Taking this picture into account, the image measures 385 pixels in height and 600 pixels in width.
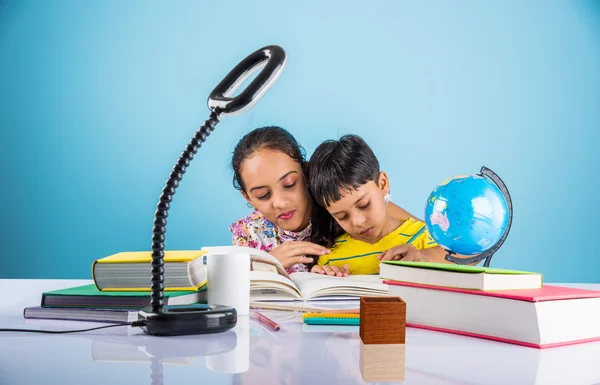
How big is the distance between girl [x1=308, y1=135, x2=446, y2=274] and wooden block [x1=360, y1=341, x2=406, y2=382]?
1578mm

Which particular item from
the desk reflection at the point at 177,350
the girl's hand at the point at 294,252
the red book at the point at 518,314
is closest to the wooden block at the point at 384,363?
the desk reflection at the point at 177,350

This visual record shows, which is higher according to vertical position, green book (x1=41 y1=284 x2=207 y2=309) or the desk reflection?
green book (x1=41 y1=284 x2=207 y2=309)

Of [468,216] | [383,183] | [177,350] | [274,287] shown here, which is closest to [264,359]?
[177,350]

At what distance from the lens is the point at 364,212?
2.47 m

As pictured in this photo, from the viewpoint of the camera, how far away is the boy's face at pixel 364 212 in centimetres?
243

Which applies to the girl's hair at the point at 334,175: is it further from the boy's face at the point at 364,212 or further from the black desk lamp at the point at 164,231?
the black desk lamp at the point at 164,231

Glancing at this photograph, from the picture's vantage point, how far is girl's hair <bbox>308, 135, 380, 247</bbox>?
7.94ft

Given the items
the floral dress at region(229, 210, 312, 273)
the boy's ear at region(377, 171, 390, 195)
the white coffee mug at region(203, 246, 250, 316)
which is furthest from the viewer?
the floral dress at region(229, 210, 312, 273)

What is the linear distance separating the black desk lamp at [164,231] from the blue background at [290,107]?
12.3ft

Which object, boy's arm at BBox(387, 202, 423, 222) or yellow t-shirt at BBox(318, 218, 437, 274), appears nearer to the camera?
yellow t-shirt at BBox(318, 218, 437, 274)

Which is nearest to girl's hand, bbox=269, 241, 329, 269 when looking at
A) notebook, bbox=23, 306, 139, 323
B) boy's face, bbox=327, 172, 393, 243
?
boy's face, bbox=327, 172, 393, 243

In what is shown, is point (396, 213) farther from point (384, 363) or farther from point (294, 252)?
point (384, 363)

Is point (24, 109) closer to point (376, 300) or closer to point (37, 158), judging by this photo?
point (37, 158)

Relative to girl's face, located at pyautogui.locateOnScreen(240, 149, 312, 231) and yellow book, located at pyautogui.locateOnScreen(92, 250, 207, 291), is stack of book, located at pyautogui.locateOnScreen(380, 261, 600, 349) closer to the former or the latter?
yellow book, located at pyautogui.locateOnScreen(92, 250, 207, 291)
